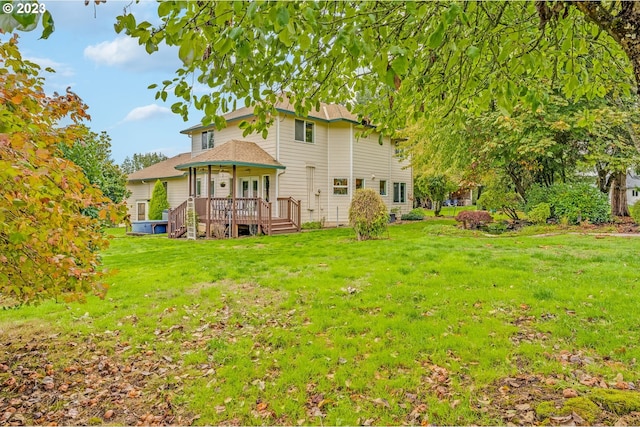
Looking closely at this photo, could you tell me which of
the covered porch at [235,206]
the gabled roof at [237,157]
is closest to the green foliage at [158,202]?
the covered porch at [235,206]

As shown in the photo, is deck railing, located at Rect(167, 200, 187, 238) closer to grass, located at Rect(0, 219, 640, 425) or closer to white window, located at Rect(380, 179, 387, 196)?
grass, located at Rect(0, 219, 640, 425)

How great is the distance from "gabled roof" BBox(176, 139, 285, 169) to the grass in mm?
7878

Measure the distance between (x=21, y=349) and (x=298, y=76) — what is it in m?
4.61

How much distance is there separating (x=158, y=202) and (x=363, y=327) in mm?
20893

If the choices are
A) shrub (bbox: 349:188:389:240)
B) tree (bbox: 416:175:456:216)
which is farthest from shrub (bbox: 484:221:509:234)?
tree (bbox: 416:175:456:216)

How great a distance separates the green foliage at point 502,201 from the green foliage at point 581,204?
205 cm

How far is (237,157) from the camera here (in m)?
15.8

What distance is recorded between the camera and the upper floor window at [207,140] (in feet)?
66.9

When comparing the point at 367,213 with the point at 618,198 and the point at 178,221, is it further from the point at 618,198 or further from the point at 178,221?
the point at 618,198

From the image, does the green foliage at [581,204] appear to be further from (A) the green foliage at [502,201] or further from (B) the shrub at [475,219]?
(B) the shrub at [475,219]

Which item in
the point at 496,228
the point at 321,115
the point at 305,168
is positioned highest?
the point at 321,115

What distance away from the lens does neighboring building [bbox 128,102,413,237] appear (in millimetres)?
16984

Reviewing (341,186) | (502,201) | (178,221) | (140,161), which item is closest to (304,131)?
(341,186)

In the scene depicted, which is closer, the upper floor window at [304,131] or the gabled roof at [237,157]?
the gabled roof at [237,157]
